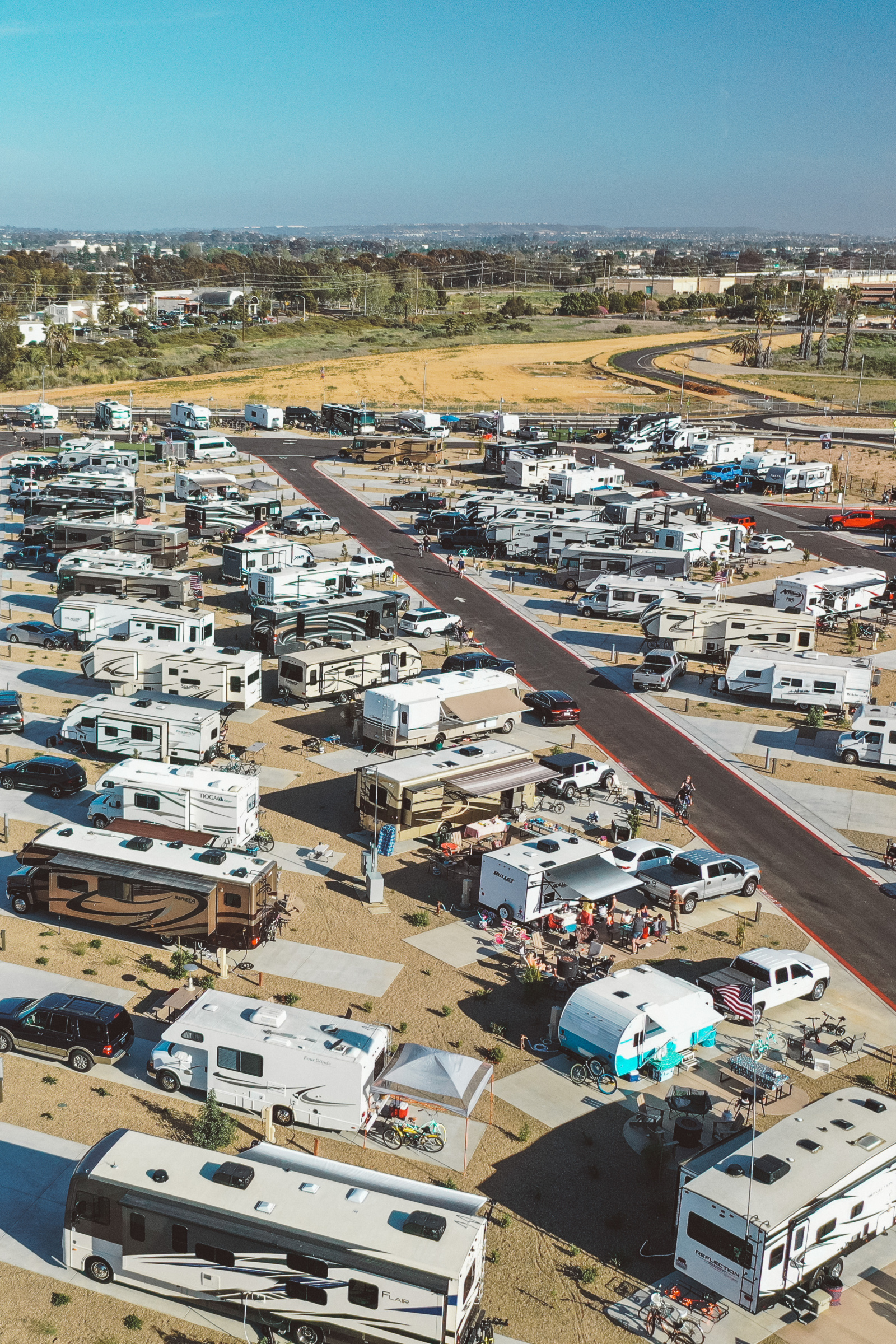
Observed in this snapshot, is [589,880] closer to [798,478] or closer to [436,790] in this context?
[436,790]

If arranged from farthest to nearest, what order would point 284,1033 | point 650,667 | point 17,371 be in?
1. point 17,371
2. point 650,667
3. point 284,1033

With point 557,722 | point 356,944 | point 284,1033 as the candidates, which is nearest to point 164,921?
point 356,944

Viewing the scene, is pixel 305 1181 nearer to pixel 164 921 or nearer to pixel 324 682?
pixel 164 921

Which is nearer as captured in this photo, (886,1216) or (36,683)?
(886,1216)

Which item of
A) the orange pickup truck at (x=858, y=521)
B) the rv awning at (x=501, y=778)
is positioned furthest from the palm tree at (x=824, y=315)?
the rv awning at (x=501, y=778)

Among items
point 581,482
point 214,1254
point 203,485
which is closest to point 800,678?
point 214,1254

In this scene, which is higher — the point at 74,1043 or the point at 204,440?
the point at 204,440

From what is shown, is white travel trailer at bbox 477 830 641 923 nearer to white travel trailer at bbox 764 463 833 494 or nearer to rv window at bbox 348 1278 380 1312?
rv window at bbox 348 1278 380 1312
